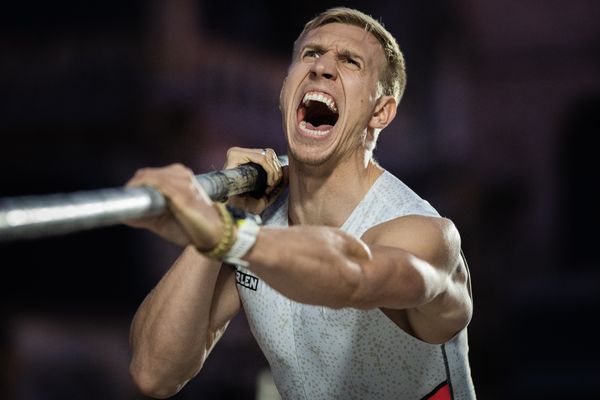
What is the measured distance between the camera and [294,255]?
1714 mm

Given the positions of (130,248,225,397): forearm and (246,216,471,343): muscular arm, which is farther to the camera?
(130,248,225,397): forearm

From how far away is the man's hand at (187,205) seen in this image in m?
1.63

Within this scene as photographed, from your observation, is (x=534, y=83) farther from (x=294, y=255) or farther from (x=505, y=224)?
(x=294, y=255)

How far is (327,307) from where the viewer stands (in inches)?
84.7

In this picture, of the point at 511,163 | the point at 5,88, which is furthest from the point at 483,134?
the point at 5,88

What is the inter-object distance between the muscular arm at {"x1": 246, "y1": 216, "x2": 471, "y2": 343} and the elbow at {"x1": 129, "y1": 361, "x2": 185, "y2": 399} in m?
Result: 0.73

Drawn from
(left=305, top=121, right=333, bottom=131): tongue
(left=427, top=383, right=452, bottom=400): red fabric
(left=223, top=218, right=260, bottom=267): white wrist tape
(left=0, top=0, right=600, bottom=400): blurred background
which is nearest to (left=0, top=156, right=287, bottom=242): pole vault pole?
(left=223, top=218, right=260, bottom=267): white wrist tape

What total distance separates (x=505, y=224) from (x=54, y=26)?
3.32 meters

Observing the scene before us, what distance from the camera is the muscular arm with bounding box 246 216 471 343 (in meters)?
1.72

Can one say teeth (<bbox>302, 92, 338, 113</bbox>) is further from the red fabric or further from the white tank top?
the red fabric

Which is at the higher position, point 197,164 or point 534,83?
point 534,83

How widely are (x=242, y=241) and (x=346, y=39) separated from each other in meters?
0.95

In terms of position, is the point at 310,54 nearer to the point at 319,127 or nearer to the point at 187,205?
the point at 319,127

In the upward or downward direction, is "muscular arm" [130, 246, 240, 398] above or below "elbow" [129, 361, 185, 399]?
above
